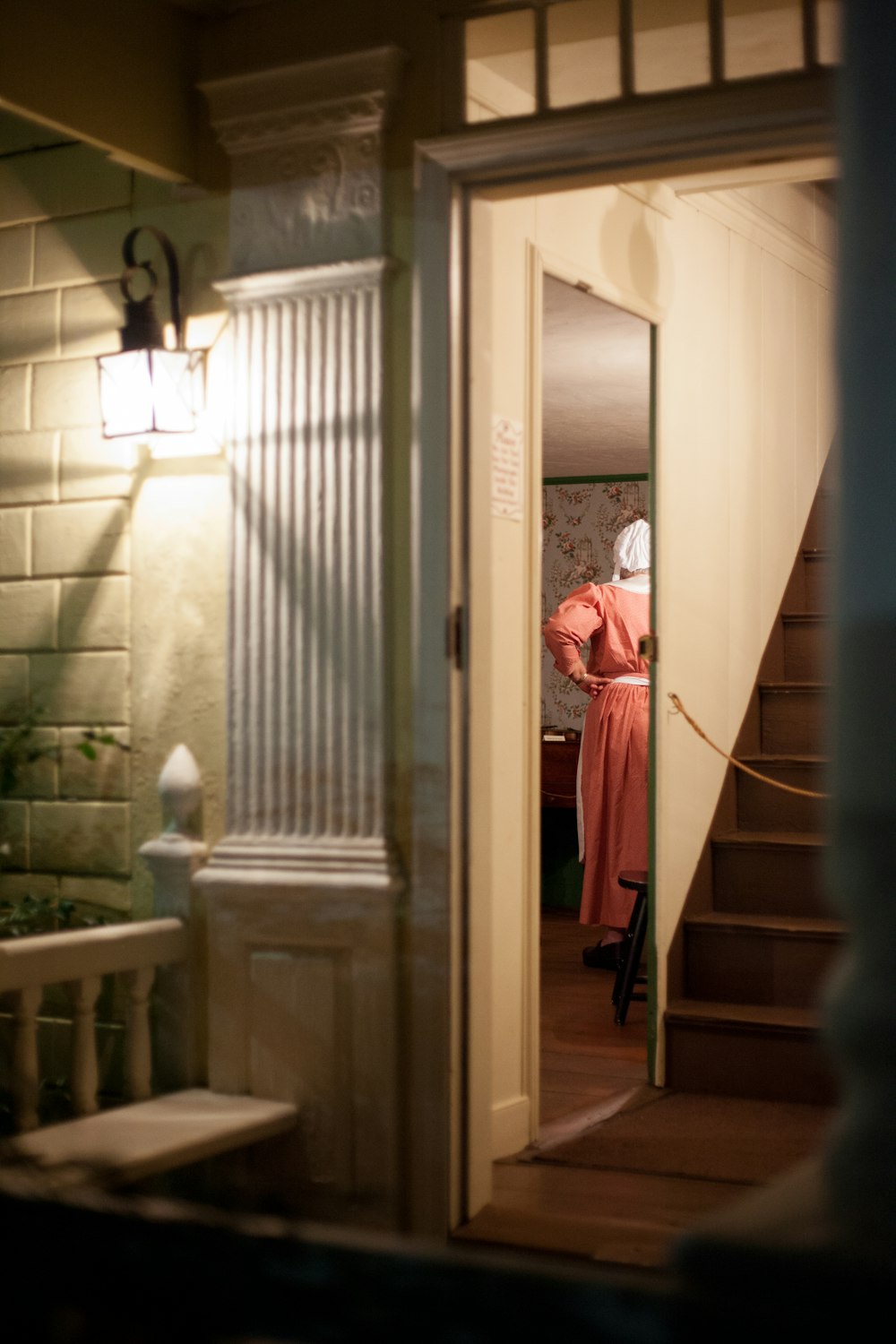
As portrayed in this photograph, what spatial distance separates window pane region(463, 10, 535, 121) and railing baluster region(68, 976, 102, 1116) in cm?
210

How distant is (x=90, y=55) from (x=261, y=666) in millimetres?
1365

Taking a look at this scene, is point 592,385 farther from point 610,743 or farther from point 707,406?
point 707,406

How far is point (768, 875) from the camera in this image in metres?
4.65

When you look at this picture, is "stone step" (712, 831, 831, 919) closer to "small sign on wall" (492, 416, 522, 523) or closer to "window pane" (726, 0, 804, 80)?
"small sign on wall" (492, 416, 522, 523)

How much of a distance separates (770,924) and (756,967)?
14 cm

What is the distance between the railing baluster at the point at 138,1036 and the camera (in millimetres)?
3281

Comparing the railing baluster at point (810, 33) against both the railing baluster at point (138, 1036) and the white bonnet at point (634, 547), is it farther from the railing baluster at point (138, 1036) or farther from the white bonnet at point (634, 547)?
the white bonnet at point (634, 547)

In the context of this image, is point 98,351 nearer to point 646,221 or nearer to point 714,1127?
point 646,221

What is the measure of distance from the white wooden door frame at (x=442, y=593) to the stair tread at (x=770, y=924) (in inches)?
61.5

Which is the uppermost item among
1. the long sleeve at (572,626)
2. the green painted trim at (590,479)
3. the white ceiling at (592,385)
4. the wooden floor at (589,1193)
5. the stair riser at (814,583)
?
the green painted trim at (590,479)

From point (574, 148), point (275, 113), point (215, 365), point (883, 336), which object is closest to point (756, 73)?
point (574, 148)

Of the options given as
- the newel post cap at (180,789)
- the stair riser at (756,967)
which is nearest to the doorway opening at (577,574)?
the stair riser at (756,967)

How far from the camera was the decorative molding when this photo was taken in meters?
3.15

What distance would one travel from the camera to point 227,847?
3264mm
